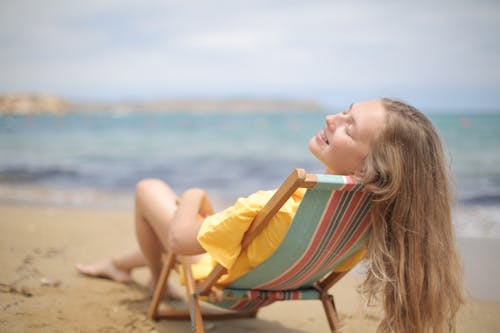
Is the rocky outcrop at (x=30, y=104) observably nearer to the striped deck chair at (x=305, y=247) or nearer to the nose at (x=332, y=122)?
the striped deck chair at (x=305, y=247)

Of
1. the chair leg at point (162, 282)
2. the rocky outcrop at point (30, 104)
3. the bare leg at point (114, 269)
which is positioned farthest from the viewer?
the rocky outcrop at point (30, 104)

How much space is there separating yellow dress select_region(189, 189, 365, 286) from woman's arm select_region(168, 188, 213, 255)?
0.15 metres

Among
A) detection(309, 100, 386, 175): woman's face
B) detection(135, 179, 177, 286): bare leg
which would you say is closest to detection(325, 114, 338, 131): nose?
detection(309, 100, 386, 175): woman's face

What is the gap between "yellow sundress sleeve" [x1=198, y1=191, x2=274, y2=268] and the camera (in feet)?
6.44

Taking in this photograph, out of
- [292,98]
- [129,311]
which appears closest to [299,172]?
[129,311]

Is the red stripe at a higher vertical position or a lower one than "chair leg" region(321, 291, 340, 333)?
higher

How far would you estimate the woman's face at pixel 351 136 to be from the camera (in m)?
1.90

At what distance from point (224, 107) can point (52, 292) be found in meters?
57.0

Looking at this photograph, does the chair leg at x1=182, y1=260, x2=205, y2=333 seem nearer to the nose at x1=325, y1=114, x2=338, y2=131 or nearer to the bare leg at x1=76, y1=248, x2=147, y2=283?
the nose at x1=325, y1=114, x2=338, y2=131

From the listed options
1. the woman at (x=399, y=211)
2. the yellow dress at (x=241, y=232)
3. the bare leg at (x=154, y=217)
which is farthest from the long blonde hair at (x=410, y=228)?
the bare leg at (x=154, y=217)

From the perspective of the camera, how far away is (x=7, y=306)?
2.82 m

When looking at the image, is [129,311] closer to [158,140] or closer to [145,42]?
[158,140]

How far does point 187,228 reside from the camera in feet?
7.30

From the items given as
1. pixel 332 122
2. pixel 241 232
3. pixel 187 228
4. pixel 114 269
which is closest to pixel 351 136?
pixel 332 122
